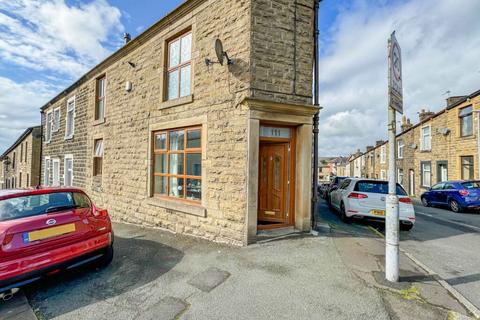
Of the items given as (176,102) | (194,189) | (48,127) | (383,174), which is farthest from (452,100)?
(48,127)

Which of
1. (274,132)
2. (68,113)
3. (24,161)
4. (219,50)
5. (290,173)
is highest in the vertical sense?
Answer: (68,113)

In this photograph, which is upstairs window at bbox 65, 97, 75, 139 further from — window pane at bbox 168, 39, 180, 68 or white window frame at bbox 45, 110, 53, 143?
window pane at bbox 168, 39, 180, 68

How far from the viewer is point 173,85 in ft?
25.0

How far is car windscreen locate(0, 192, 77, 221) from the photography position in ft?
11.6

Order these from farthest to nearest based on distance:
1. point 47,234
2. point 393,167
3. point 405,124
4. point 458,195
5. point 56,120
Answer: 1. point 405,124
2. point 56,120
3. point 458,195
4. point 393,167
5. point 47,234

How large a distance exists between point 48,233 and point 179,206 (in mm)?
3356

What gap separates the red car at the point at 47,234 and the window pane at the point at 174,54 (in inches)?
192

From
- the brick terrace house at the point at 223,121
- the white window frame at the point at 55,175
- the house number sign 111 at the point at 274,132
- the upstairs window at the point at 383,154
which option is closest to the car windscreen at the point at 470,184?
the brick terrace house at the point at 223,121

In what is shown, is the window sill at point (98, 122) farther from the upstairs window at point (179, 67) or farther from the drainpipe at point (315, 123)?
the drainpipe at point (315, 123)

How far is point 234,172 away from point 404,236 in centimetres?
530

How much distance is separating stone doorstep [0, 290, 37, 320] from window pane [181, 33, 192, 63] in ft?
21.2

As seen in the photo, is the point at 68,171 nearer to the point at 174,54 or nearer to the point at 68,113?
the point at 68,113

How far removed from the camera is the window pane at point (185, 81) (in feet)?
23.4

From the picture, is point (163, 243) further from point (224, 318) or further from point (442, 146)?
point (442, 146)
